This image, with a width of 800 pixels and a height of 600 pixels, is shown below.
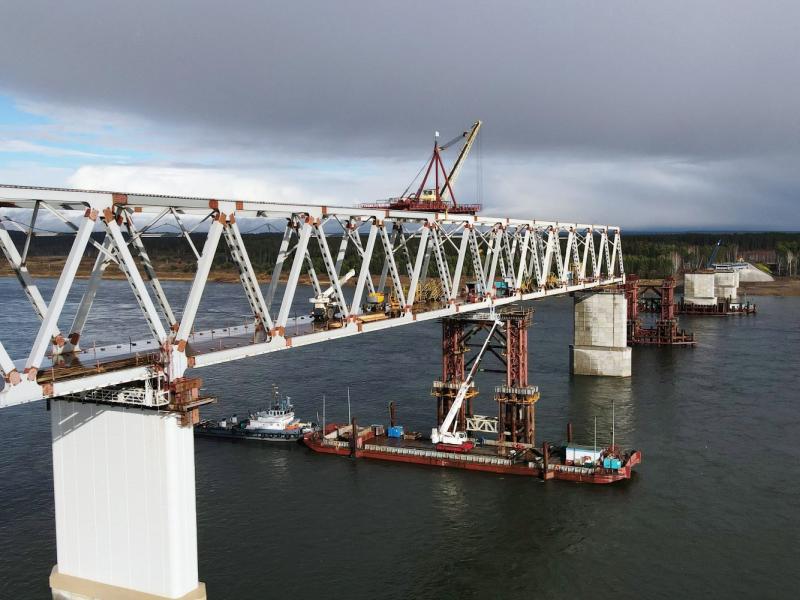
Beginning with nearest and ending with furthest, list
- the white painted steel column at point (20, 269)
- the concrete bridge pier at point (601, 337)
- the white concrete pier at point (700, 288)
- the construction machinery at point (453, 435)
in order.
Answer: the white painted steel column at point (20, 269) → the construction machinery at point (453, 435) → the concrete bridge pier at point (601, 337) → the white concrete pier at point (700, 288)

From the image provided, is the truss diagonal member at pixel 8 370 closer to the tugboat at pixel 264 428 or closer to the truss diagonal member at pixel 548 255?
the tugboat at pixel 264 428

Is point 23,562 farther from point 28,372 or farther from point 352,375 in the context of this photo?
point 352,375

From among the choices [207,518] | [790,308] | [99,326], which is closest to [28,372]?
[207,518]

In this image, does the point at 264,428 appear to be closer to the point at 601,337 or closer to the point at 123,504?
the point at 123,504

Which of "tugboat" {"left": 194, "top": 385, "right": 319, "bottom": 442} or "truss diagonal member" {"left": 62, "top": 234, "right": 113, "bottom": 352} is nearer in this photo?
"truss diagonal member" {"left": 62, "top": 234, "right": 113, "bottom": 352}

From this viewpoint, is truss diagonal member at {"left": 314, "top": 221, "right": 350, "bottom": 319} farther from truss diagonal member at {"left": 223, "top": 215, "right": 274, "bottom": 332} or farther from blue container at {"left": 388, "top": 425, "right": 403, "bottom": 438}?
blue container at {"left": 388, "top": 425, "right": 403, "bottom": 438}

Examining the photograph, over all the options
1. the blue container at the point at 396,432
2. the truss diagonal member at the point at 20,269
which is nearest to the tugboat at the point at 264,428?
the blue container at the point at 396,432

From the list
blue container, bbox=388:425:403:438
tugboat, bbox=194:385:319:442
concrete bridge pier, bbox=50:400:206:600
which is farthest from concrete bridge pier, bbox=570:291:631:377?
concrete bridge pier, bbox=50:400:206:600
